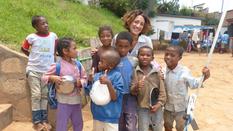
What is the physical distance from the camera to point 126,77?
334 centimetres

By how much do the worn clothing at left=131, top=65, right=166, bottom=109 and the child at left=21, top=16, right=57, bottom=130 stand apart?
4.90ft

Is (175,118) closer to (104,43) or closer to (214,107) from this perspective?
(104,43)

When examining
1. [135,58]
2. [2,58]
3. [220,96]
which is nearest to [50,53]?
[2,58]

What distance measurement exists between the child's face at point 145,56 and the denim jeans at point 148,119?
1.50 ft

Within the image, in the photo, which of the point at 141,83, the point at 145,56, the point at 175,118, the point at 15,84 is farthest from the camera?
the point at 15,84

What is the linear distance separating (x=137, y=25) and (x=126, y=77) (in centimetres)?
61

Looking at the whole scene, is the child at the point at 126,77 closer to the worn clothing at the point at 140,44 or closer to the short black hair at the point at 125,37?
the short black hair at the point at 125,37

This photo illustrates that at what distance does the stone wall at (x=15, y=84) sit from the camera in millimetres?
Answer: 4746

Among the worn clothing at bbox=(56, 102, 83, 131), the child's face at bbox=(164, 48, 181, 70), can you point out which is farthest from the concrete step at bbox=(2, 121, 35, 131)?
the child's face at bbox=(164, 48, 181, 70)

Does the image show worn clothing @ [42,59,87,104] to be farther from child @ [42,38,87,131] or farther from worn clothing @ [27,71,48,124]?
worn clothing @ [27,71,48,124]

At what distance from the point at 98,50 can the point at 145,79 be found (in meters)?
0.54

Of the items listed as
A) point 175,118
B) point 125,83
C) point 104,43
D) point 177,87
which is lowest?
point 175,118

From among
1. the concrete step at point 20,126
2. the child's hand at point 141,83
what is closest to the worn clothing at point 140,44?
the child's hand at point 141,83

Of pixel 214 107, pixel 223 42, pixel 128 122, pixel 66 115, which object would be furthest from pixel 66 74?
pixel 223 42
